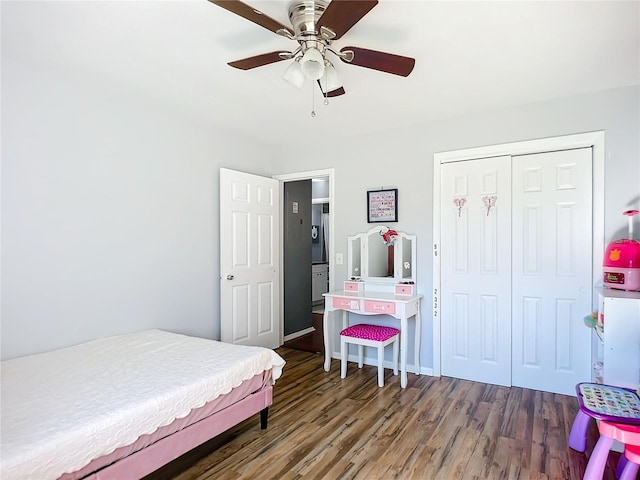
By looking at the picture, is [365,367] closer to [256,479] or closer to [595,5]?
[256,479]

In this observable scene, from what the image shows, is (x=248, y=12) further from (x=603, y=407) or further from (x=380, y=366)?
(x=380, y=366)

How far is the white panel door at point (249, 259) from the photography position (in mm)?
3721

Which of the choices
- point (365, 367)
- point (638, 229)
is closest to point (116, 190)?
point (365, 367)

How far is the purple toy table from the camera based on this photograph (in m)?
1.81

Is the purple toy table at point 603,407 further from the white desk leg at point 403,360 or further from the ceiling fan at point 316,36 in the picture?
the ceiling fan at point 316,36

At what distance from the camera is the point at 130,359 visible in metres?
2.33

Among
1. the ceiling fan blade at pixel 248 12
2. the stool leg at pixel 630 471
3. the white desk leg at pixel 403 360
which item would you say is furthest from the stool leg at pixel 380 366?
the ceiling fan blade at pixel 248 12

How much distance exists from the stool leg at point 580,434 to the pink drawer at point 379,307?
4.86ft

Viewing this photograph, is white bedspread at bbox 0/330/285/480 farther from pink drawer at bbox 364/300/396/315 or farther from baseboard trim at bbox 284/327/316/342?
baseboard trim at bbox 284/327/316/342

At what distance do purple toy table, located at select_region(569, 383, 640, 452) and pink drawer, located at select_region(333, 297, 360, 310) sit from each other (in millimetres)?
1820

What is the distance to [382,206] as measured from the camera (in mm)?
3799

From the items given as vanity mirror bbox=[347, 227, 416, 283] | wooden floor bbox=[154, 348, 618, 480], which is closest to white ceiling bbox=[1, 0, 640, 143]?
vanity mirror bbox=[347, 227, 416, 283]

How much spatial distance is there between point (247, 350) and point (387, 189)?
2.16 meters

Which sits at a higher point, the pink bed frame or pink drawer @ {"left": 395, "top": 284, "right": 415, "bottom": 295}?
pink drawer @ {"left": 395, "top": 284, "right": 415, "bottom": 295}
